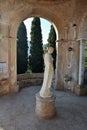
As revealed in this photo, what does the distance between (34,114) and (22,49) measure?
647 cm

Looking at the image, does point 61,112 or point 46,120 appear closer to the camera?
point 46,120

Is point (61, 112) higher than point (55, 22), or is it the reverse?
point (55, 22)

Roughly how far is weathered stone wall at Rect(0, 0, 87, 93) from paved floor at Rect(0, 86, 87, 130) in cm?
119

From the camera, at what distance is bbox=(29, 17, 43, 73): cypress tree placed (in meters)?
11.5

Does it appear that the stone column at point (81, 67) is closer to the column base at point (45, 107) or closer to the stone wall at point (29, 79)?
the stone wall at point (29, 79)

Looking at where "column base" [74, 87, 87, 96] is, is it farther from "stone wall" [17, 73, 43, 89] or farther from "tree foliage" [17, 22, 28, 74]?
"tree foliage" [17, 22, 28, 74]

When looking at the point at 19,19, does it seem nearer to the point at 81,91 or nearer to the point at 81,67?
the point at 81,67

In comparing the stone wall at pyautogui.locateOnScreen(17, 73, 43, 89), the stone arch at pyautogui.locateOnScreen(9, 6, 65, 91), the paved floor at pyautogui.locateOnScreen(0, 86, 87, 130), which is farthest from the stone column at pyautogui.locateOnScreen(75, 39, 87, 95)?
the stone wall at pyautogui.locateOnScreen(17, 73, 43, 89)

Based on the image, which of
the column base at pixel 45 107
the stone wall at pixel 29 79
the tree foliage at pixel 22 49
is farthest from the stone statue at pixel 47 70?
the tree foliage at pixel 22 49

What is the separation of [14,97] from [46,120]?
8.73ft

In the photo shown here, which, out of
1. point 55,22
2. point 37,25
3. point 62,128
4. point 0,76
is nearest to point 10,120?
point 62,128

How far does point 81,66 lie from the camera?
316 inches

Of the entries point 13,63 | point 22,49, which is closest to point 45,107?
point 13,63

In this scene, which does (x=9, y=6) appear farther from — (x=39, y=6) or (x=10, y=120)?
(x=10, y=120)
